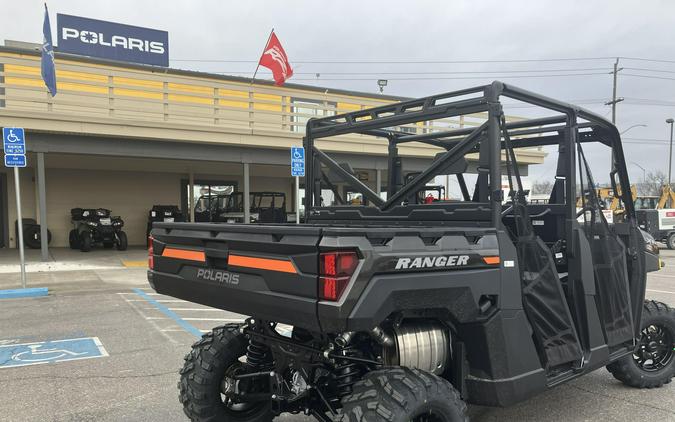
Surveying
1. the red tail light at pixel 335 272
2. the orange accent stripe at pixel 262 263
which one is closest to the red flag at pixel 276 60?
the orange accent stripe at pixel 262 263

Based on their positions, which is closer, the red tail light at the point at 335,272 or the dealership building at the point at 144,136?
the red tail light at the point at 335,272

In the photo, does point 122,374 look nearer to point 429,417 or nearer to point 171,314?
point 171,314

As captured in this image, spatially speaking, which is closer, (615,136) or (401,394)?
(401,394)

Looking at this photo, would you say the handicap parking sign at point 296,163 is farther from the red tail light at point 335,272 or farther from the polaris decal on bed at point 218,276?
the red tail light at point 335,272

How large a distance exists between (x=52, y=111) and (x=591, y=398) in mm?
12980

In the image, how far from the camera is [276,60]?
15570 millimetres

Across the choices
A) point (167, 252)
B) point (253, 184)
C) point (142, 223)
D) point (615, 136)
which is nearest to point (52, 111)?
point (142, 223)

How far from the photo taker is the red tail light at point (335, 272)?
2.27m

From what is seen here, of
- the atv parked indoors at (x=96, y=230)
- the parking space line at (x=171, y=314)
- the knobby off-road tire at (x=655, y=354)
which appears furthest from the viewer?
the atv parked indoors at (x=96, y=230)

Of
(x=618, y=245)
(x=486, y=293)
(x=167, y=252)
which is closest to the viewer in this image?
(x=486, y=293)

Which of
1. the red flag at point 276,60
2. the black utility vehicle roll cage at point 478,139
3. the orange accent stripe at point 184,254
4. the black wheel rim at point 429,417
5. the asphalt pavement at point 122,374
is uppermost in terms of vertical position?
the red flag at point 276,60

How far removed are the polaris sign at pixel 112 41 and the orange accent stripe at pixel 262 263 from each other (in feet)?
53.8

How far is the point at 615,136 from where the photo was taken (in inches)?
158

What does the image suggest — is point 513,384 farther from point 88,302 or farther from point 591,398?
point 88,302
